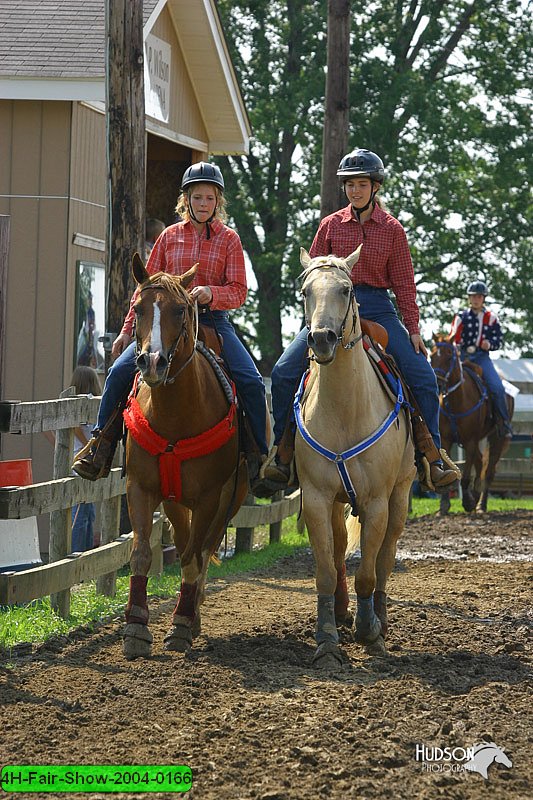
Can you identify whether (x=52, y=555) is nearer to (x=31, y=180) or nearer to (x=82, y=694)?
(x=82, y=694)

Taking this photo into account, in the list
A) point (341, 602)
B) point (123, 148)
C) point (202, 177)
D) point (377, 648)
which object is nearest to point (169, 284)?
point (202, 177)

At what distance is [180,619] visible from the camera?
7809 millimetres

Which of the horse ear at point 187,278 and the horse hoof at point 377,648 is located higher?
the horse ear at point 187,278

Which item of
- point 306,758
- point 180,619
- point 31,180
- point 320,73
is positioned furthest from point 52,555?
point 320,73

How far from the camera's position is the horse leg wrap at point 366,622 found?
7.64m

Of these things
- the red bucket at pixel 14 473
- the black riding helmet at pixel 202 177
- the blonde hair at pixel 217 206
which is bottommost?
the red bucket at pixel 14 473

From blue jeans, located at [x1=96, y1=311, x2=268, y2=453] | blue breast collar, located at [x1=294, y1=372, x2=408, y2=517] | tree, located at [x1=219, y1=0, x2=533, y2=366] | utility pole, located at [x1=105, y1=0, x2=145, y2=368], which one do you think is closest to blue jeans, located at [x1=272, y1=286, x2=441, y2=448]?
blue jeans, located at [x1=96, y1=311, x2=268, y2=453]

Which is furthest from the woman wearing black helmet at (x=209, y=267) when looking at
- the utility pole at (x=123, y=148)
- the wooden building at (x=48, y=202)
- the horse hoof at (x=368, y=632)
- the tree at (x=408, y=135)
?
the tree at (x=408, y=135)

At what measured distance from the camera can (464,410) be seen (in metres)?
18.3

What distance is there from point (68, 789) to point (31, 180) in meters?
9.83

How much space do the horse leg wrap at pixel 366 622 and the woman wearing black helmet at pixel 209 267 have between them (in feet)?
4.41

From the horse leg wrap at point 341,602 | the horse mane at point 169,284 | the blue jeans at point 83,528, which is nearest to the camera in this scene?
the horse mane at point 169,284

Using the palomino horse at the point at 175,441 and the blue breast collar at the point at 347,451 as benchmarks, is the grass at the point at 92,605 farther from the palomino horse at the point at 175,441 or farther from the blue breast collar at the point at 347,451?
the blue breast collar at the point at 347,451

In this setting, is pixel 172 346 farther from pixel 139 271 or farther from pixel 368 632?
pixel 368 632
